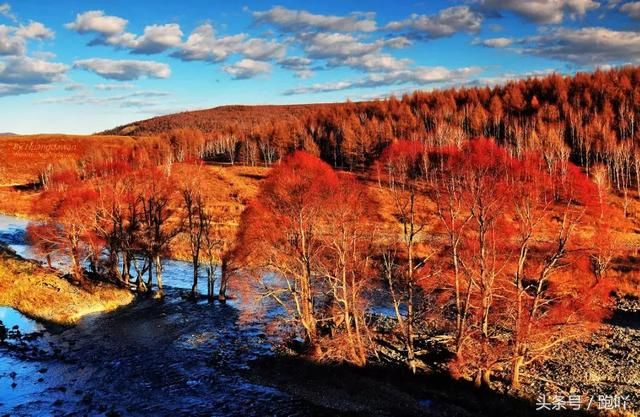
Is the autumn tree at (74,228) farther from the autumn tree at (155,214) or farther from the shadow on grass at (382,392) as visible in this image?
the shadow on grass at (382,392)

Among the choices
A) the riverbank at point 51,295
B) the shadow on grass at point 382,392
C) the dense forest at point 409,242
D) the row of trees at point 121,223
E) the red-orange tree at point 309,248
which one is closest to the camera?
the shadow on grass at point 382,392

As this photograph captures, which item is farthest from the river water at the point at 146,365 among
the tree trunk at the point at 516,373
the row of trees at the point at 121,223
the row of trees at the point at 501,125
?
the row of trees at the point at 501,125

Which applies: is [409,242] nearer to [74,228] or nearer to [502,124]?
[74,228]

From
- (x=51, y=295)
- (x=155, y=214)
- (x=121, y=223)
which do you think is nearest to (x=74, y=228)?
(x=121, y=223)

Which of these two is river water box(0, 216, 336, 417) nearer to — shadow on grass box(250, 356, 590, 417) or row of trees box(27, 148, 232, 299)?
shadow on grass box(250, 356, 590, 417)

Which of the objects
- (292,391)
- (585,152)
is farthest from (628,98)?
(292,391)

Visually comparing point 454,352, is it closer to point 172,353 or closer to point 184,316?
point 172,353
